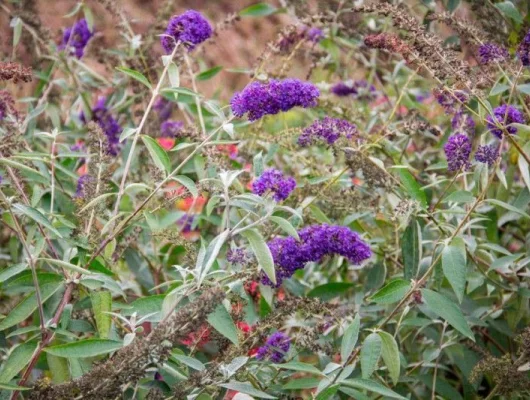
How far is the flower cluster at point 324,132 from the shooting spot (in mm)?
1741

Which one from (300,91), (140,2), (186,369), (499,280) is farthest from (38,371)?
(140,2)

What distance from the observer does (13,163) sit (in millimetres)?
1445

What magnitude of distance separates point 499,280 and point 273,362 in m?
0.71

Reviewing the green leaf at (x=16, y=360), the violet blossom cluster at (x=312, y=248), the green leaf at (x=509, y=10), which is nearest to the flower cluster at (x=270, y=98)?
the violet blossom cluster at (x=312, y=248)

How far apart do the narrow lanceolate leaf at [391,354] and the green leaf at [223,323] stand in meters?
0.27

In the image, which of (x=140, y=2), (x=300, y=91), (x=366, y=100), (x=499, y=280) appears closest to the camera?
(x=300, y=91)

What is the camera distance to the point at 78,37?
8.91 ft

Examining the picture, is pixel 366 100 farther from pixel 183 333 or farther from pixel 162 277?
pixel 183 333

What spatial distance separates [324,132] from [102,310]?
0.57 m

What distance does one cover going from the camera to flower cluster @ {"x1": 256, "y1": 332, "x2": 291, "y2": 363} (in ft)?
5.36

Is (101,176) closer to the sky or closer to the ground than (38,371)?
closer to the sky

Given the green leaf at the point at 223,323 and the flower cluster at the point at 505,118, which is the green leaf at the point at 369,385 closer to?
the green leaf at the point at 223,323

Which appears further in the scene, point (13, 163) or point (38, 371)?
point (38, 371)

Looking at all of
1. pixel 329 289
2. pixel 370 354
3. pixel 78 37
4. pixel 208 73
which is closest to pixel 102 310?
pixel 370 354
